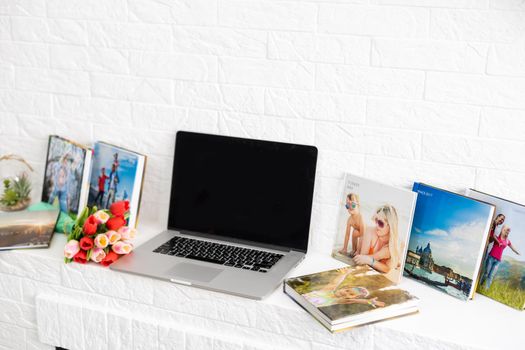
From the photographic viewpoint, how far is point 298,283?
1.48 meters

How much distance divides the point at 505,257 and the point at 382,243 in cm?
29

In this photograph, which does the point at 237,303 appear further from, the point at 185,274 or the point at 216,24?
the point at 216,24

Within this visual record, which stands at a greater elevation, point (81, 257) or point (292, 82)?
point (292, 82)

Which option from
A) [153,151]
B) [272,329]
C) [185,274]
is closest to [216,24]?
[153,151]

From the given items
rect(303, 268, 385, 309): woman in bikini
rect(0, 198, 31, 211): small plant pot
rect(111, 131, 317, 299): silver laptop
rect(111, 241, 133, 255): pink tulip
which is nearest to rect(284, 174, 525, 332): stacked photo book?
rect(303, 268, 385, 309): woman in bikini

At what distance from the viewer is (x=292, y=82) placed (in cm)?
166

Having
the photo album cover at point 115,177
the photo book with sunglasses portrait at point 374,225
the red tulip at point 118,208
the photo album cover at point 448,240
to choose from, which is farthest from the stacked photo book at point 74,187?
the photo album cover at point 448,240

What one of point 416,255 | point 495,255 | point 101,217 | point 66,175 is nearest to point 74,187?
point 66,175

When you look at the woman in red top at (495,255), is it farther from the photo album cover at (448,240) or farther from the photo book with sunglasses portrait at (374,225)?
the photo book with sunglasses portrait at (374,225)

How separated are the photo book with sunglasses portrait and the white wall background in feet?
0.15

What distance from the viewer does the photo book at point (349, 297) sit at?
1347 millimetres

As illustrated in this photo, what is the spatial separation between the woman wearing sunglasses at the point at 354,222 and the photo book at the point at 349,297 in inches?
4.6

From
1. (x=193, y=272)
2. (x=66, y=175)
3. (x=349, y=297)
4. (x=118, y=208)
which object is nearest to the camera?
(x=349, y=297)

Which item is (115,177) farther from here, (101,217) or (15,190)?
(15,190)
